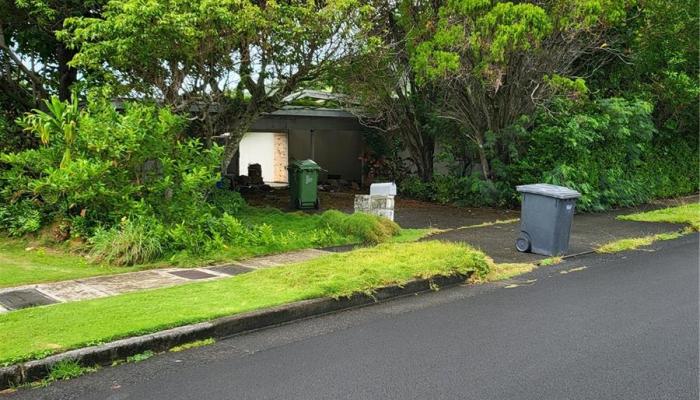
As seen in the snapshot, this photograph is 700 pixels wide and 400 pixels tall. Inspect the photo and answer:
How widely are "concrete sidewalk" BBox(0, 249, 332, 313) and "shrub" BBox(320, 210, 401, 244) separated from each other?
1914 millimetres

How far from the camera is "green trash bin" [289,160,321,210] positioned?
583 inches

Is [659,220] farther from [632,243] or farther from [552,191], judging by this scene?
[552,191]

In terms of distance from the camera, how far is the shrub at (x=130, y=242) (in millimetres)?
8586

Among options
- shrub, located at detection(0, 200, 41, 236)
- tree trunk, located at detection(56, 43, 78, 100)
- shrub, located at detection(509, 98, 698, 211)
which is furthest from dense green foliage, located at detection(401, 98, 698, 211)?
shrub, located at detection(0, 200, 41, 236)

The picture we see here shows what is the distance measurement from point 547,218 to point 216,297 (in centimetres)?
563

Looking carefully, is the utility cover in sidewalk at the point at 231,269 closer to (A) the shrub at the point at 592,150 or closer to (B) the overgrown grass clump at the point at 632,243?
(B) the overgrown grass clump at the point at 632,243

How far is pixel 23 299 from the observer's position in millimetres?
6574

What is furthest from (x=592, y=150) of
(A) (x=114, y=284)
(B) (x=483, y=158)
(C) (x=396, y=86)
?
(A) (x=114, y=284)

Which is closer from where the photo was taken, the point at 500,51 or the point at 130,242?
the point at 130,242

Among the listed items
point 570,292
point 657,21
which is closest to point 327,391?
point 570,292

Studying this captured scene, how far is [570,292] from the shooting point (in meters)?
7.46

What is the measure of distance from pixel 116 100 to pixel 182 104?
136cm

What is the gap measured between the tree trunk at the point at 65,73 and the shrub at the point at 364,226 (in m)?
6.44

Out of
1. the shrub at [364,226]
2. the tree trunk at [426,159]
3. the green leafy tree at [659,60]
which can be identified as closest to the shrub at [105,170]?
the shrub at [364,226]
